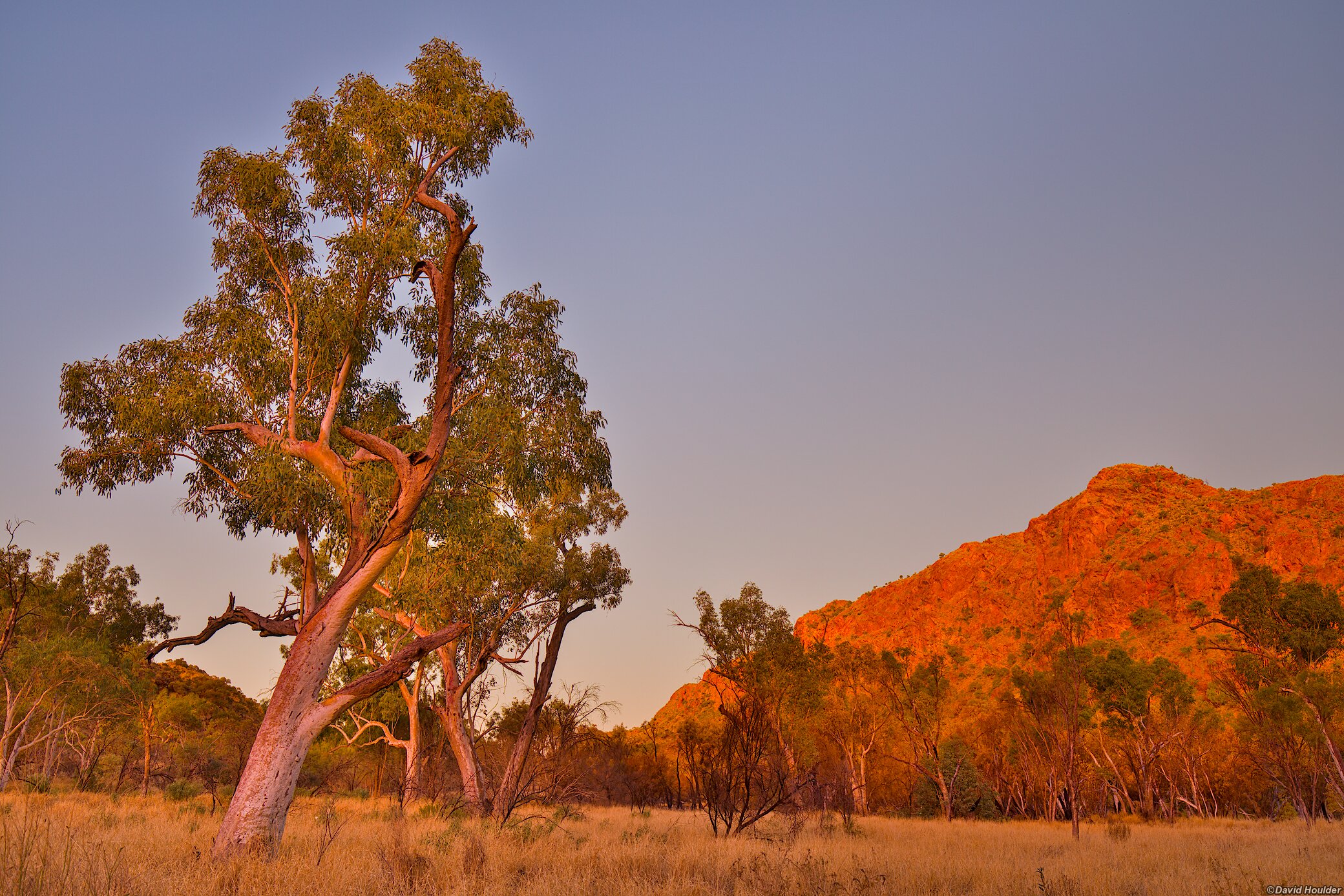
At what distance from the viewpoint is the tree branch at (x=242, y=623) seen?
407 inches

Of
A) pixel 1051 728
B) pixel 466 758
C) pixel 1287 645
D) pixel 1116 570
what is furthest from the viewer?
pixel 1116 570

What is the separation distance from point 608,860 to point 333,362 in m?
8.31

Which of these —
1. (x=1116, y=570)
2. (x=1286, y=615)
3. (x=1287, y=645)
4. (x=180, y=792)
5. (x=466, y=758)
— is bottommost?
(x=180, y=792)

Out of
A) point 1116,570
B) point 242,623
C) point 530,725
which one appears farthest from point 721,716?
point 1116,570

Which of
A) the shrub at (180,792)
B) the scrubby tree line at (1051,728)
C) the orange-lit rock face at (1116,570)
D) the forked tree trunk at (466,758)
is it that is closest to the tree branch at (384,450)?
the scrubby tree line at (1051,728)

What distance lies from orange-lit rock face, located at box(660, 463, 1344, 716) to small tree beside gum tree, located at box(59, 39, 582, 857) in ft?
132

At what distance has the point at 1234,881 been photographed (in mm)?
9094

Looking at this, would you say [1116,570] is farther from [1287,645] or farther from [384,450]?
[384,450]

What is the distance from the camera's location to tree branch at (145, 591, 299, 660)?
10328mm

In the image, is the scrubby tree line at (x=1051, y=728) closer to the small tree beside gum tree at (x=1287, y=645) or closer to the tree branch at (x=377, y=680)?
the small tree beside gum tree at (x=1287, y=645)

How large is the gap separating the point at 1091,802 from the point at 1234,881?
41520 millimetres

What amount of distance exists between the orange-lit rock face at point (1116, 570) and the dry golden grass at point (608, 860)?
3376cm

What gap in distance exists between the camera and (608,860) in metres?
9.48

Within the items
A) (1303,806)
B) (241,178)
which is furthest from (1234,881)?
(1303,806)
